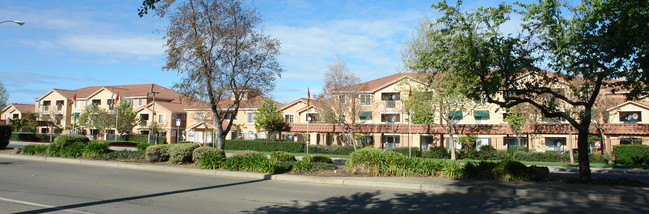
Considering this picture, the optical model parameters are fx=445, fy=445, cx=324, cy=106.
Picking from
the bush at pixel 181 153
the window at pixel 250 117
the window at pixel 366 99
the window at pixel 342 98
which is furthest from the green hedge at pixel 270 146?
the bush at pixel 181 153

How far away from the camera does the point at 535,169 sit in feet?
46.7

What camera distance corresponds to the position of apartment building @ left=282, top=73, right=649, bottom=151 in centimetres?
3622

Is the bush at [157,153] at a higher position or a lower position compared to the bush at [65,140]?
lower

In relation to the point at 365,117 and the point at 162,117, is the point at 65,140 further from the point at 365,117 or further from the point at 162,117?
the point at 162,117

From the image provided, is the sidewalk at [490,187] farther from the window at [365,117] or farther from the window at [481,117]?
the window at [481,117]

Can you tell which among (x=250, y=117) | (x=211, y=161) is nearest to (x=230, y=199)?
(x=211, y=161)

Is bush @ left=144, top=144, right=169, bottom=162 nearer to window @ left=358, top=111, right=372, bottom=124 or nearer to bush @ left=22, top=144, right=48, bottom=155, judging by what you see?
bush @ left=22, top=144, right=48, bottom=155

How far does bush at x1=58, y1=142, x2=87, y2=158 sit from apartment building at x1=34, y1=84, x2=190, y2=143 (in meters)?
38.1

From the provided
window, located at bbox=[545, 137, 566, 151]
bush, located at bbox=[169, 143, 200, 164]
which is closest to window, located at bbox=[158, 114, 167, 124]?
bush, located at bbox=[169, 143, 200, 164]

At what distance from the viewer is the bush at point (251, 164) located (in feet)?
52.7

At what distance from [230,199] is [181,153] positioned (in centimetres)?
839

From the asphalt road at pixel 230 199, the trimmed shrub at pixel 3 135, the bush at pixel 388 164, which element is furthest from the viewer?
Answer: the trimmed shrub at pixel 3 135

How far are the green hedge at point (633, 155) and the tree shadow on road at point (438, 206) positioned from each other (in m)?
21.3

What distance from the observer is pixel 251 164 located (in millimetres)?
16438
